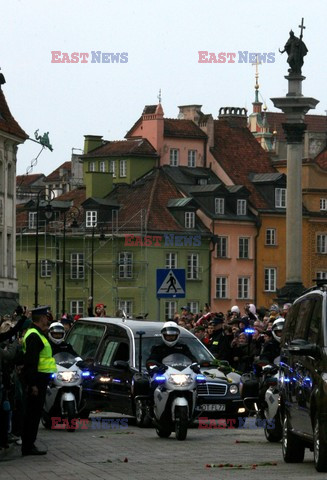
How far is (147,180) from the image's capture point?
114 meters

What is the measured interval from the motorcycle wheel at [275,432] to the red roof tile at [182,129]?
9183cm

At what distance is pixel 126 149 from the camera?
114 metres

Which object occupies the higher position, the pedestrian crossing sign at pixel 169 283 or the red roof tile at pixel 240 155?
the red roof tile at pixel 240 155

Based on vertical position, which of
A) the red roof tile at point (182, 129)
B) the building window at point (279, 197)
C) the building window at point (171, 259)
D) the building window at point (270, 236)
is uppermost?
the red roof tile at point (182, 129)

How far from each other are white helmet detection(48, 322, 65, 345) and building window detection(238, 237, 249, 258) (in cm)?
8699

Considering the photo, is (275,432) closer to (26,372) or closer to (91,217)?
(26,372)

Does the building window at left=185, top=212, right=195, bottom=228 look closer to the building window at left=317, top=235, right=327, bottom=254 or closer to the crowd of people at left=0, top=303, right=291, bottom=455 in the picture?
the building window at left=317, top=235, right=327, bottom=254

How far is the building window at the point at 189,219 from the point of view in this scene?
367ft

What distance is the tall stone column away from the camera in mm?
62000

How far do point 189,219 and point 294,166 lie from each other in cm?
5024

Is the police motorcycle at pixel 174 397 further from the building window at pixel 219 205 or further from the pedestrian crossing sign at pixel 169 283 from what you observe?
the building window at pixel 219 205

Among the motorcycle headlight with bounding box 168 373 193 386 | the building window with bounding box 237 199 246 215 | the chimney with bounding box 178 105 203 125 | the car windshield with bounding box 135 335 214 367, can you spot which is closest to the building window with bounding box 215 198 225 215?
the building window with bounding box 237 199 246 215

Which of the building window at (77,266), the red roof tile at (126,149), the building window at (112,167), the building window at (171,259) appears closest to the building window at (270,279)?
the building window at (171,259)

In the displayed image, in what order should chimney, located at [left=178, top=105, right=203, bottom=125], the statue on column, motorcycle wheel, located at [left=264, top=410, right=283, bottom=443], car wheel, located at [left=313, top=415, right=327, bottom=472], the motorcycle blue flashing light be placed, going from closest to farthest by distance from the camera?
car wheel, located at [left=313, top=415, right=327, bottom=472] < motorcycle wheel, located at [left=264, top=410, right=283, bottom=443] < the motorcycle blue flashing light < the statue on column < chimney, located at [left=178, top=105, right=203, bottom=125]
